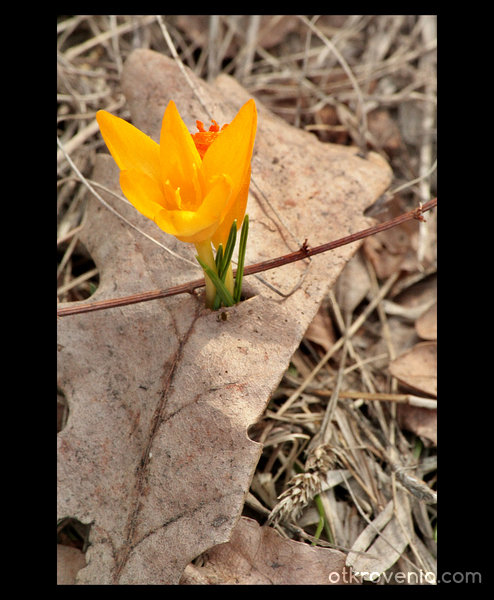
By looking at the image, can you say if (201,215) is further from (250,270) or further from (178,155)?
(250,270)

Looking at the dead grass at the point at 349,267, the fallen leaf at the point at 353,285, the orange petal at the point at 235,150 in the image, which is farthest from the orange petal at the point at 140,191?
the fallen leaf at the point at 353,285

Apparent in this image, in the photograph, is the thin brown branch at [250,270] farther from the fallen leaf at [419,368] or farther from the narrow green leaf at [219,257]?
the fallen leaf at [419,368]

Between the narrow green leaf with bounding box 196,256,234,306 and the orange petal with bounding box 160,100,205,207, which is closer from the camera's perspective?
the orange petal with bounding box 160,100,205,207

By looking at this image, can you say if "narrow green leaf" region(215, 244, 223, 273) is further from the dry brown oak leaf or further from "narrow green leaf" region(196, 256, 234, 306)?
the dry brown oak leaf

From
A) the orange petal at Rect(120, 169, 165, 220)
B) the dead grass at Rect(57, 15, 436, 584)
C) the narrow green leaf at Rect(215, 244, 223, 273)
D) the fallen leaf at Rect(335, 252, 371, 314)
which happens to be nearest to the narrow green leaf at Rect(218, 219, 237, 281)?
the narrow green leaf at Rect(215, 244, 223, 273)

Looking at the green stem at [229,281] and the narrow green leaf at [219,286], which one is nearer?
the narrow green leaf at [219,286]

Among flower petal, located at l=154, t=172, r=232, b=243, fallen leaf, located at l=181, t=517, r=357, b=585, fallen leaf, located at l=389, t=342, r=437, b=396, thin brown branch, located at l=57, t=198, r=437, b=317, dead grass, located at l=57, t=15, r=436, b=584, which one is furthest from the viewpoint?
fallen leaf, located at l=389, t=342, r=437, b=396
